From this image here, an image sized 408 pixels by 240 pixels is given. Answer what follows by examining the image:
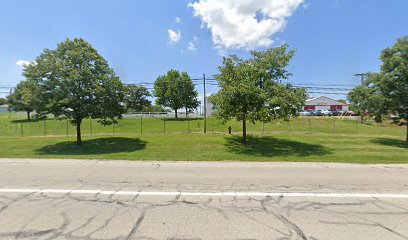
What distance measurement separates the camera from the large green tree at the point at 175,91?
55156 millimetres

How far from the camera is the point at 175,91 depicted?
55.6 m

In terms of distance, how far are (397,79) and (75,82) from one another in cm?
2264

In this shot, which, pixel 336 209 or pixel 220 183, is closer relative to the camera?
pixel 336 209

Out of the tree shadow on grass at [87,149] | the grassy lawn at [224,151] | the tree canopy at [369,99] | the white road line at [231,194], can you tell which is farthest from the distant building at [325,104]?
the white road line at [231,194]

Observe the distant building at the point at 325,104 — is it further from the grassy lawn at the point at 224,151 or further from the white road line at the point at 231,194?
the white road line at the point at 231,194

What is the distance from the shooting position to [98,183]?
6.75 m

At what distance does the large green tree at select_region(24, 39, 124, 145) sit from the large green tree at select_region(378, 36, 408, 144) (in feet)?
64.4

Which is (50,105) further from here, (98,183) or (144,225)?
(144,225)

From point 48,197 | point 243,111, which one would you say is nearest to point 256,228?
point 48,197

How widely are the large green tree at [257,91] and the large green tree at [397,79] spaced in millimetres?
7022

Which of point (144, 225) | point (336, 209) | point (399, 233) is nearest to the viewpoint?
point (399, 233)

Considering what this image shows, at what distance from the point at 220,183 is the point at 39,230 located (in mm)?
4394

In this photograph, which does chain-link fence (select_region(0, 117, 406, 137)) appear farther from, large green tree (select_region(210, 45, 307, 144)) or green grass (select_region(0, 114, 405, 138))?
large green tree (select_region(210, 45, 307, 144))

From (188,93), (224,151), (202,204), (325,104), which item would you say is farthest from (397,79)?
(325,104)
